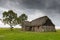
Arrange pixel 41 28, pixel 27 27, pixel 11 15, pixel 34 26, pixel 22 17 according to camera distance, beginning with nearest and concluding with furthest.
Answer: pixel 41 28 < pixel 34 26 < pixel 27 27 < pixel 11 15 < pixel 22 17

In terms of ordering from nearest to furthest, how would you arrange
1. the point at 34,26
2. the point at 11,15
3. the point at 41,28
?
the point at 41,28, the point at 34,26, the point at 11,15

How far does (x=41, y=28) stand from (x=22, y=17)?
50900 millimetres

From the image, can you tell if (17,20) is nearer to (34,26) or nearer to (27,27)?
(27,27)

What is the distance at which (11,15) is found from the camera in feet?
397

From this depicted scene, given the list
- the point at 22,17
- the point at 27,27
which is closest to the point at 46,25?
the point at 27,27

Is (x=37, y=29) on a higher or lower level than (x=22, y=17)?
lower

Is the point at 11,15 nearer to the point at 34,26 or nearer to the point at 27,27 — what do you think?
the point at 27,27

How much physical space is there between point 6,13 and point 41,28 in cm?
3592

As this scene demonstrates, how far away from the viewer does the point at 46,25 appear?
94.9m

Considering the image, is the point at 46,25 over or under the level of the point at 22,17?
under

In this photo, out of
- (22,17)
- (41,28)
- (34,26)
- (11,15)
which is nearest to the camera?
(41,28)

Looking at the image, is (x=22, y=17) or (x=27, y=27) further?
(x=22, y=17)

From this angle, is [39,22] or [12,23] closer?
[39,22]

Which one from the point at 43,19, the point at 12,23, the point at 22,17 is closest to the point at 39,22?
the point at 43,19
